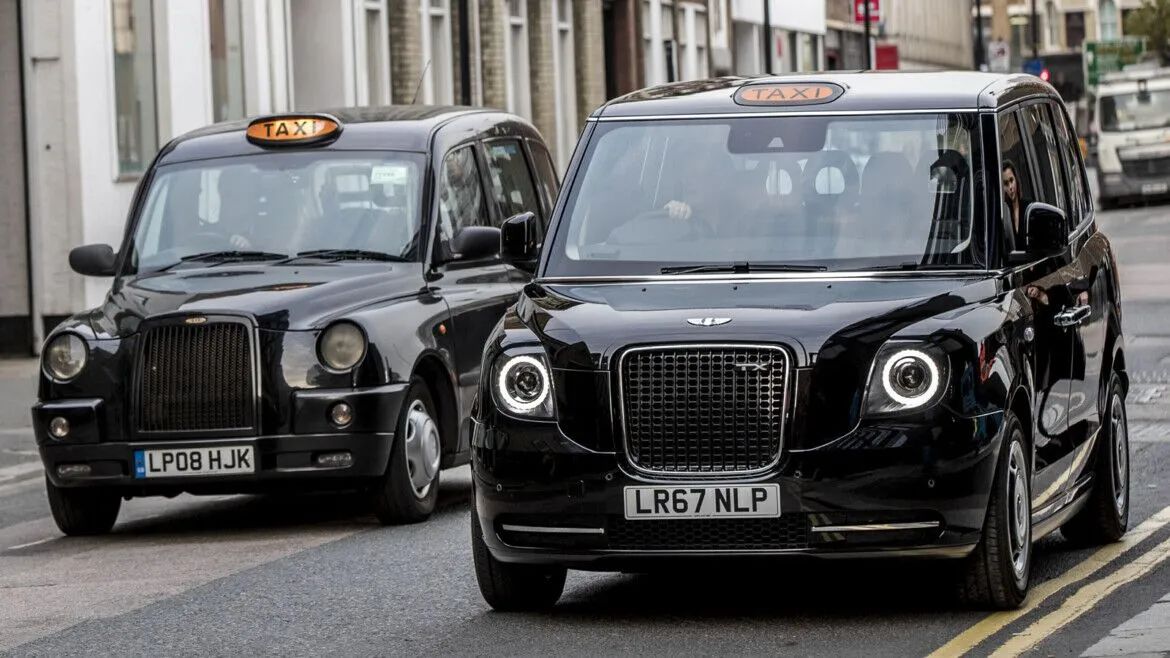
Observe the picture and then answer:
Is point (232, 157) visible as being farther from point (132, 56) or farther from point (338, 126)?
point (132, 56)

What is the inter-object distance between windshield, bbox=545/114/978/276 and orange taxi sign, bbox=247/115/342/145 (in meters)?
3.95

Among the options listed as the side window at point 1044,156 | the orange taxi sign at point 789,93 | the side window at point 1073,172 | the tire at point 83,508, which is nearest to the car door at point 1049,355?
the side window at point 1044,156

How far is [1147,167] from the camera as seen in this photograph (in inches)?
2213

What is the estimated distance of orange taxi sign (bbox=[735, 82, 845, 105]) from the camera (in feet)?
31.8

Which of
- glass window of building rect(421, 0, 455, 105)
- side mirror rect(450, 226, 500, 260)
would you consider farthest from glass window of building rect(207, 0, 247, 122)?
side mirror rect(450, 226, 500, 260)

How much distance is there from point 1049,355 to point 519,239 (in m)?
1.95

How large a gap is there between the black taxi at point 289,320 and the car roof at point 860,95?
2.53 metres

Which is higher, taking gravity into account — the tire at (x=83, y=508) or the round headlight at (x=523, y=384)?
the round headlight at (x=523, y=384)

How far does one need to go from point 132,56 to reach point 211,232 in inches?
608

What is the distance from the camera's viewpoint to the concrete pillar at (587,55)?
48.2m

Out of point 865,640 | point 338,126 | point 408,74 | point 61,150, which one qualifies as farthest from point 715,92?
point 408,74

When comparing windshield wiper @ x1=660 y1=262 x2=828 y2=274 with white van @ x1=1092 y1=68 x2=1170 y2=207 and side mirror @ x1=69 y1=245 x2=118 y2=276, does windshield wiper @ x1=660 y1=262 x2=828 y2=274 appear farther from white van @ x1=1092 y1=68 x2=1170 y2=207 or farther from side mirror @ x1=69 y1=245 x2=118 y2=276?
white van @ x1=1092 y1=68 x2=1170 y2=207

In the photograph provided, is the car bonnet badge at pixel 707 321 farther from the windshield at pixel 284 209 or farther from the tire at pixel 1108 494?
the windshield at pixel 284 209

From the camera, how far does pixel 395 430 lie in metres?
12.1
